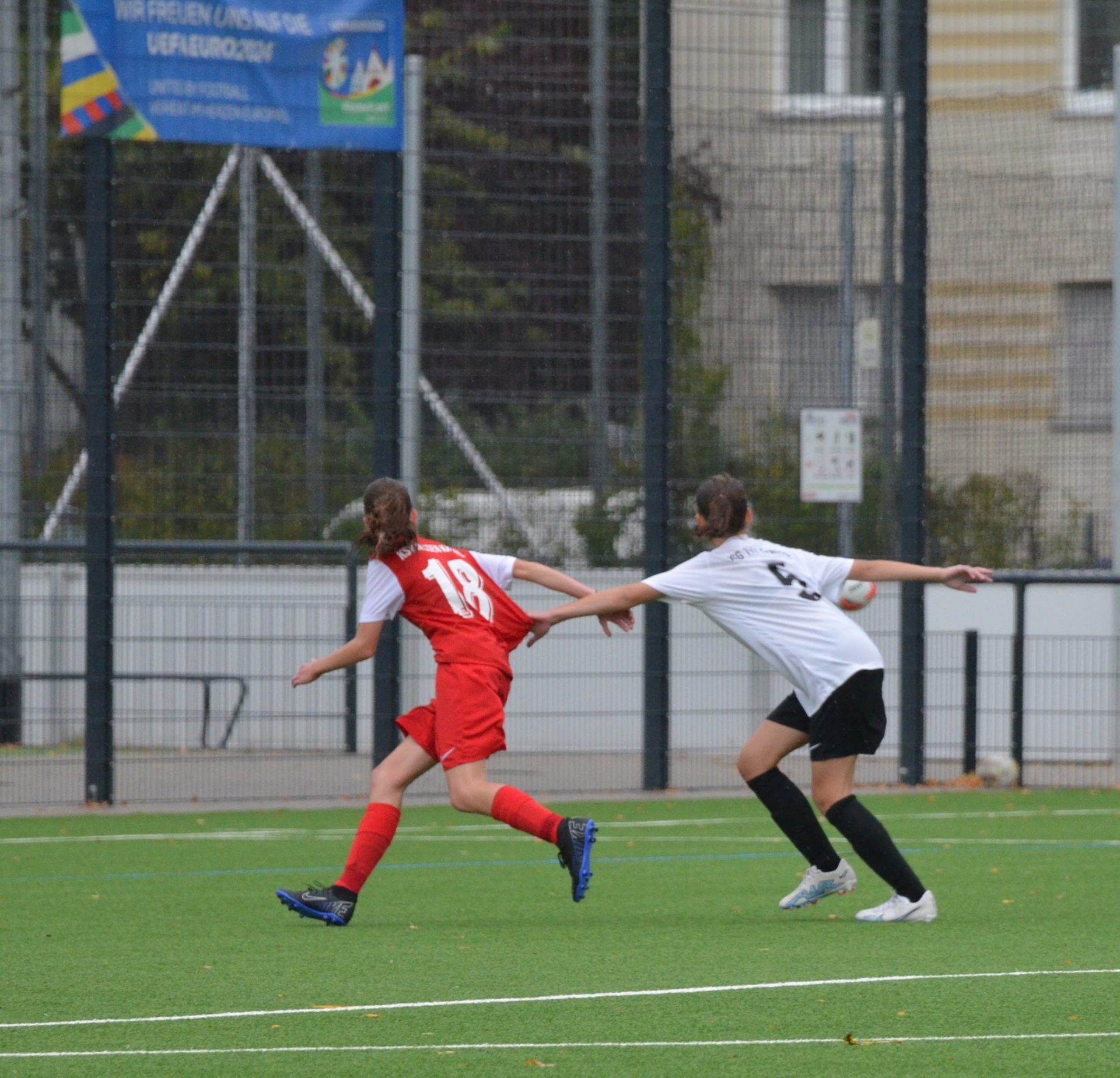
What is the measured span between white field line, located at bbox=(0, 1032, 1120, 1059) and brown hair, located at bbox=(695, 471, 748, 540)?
8.37 feet

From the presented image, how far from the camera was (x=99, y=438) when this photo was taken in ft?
41.8

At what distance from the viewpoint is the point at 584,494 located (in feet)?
46.5

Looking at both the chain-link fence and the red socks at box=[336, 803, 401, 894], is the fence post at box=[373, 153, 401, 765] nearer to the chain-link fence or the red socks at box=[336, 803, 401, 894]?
the chain-link fence

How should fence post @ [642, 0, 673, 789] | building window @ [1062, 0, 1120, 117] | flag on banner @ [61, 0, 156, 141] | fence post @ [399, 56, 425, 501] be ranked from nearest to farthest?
flag on banner @ [61, 0, 156, 141]
fence post @ [642, 0, 673, 789]
fence post @ [399, 56, 425, 501]
building window @ [1062, 0, 1120, 117]

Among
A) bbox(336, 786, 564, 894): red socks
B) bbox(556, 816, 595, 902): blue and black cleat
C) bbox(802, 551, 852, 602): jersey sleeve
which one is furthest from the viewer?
bbox(802, 551, 852, 602): jersey sleeve

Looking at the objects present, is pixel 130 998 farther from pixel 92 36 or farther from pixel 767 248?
pixel 767 248

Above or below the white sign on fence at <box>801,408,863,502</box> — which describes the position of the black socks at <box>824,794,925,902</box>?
below

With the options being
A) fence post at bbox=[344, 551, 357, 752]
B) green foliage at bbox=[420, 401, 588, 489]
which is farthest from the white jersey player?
green foliage at bbox=[420, 401, 588, 489]

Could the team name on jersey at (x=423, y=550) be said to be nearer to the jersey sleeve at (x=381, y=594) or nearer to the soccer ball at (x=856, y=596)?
the jersey sleeve at (x=381, y=594)

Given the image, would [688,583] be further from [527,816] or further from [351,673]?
[351,673]

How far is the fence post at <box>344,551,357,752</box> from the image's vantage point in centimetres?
1351

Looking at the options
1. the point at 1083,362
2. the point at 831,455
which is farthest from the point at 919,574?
the point at 1083,362

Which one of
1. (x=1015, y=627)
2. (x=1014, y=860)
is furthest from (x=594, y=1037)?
(x=1015, y=627)

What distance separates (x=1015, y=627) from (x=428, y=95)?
205 inches
